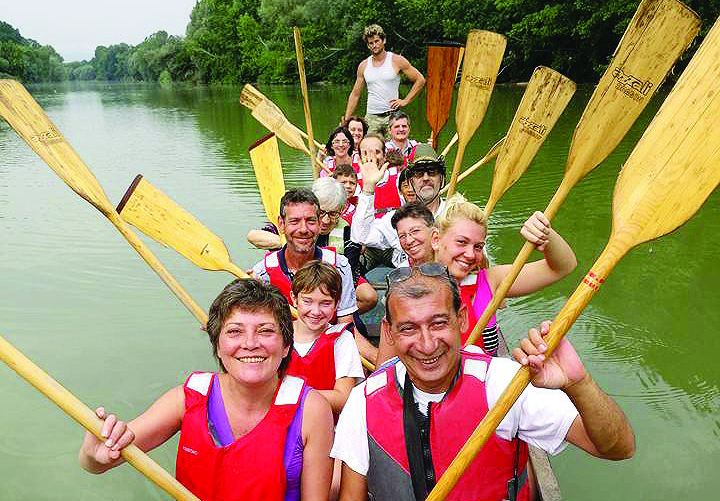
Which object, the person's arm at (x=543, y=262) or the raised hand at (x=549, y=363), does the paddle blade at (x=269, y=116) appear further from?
the raised hand at (x=549, y=363)

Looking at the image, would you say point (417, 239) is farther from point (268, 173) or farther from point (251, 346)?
point (268, 173)

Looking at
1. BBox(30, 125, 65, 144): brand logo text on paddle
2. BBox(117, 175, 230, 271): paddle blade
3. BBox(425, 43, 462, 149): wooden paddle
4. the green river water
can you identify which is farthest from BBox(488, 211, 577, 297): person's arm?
BBox(425, 43, 462, 149): wooden paddle

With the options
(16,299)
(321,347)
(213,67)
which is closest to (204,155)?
(16,299)

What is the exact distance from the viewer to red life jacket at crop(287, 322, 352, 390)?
2.33 metres

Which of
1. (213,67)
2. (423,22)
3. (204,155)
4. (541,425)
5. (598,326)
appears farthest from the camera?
(213,67)

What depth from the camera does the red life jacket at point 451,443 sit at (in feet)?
5.10

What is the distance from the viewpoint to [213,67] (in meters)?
50.8

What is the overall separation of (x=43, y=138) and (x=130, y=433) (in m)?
1.82

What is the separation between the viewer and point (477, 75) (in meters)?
4.25

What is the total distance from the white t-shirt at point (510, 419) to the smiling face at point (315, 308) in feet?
2.29

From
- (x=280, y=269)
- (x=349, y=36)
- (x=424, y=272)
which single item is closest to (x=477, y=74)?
(x=280, y=269)

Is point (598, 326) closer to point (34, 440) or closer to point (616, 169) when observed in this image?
point (34, 440)

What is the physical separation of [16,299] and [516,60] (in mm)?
22842

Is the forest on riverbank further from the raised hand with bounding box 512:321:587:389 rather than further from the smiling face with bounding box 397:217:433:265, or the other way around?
the raised hand with bounding box 512:321:587:389
